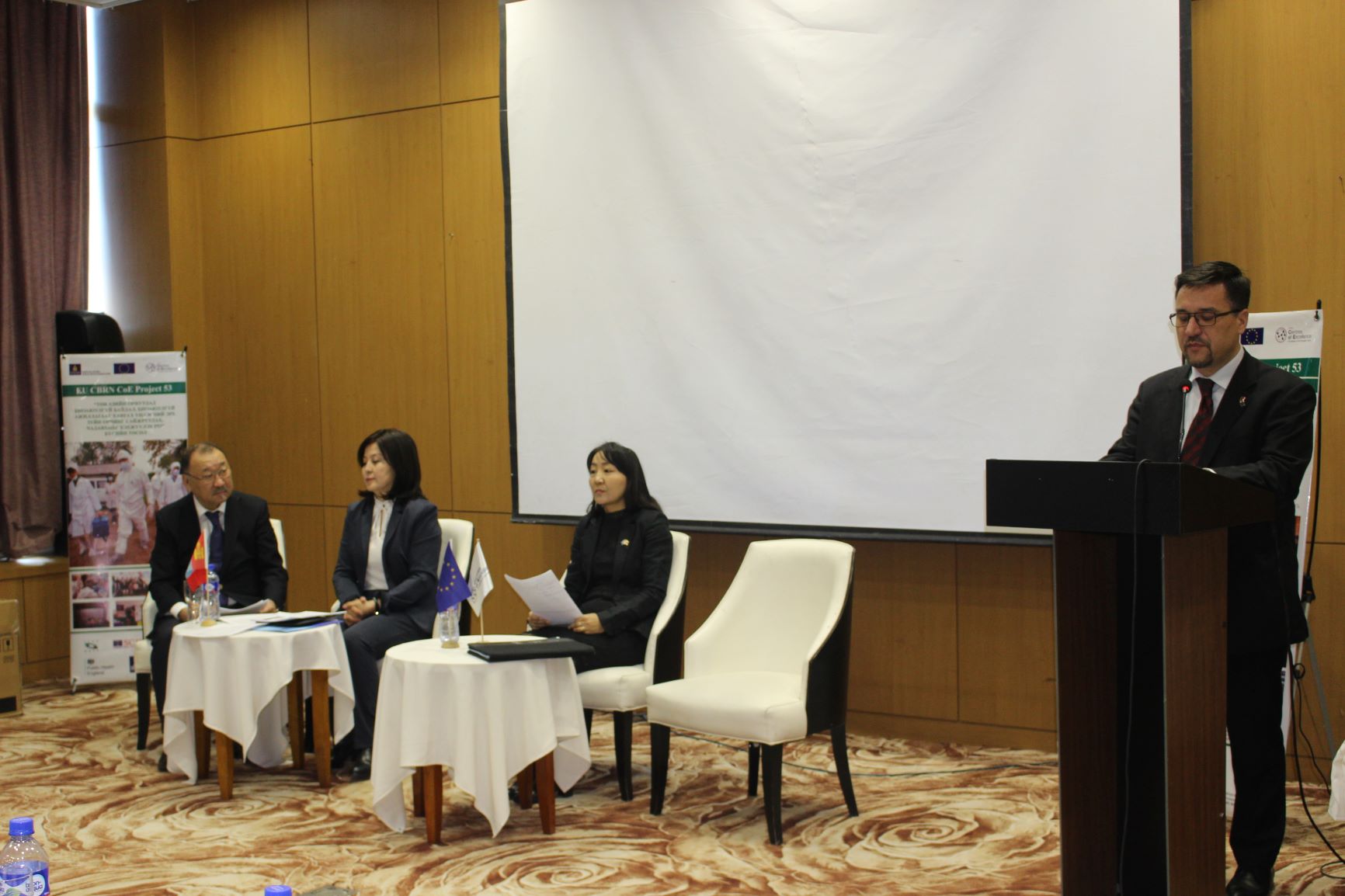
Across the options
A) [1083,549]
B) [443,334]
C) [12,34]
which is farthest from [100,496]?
[1083,549]

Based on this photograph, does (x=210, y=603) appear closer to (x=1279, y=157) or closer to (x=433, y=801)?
(x=433, y=801)

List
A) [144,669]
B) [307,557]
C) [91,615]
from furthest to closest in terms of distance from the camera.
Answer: [307,557]
[91,615]
[144,669]

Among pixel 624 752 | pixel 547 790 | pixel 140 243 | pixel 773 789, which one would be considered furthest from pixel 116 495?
pixel 773 789

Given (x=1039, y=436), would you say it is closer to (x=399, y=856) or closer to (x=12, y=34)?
(x=399, y=856)

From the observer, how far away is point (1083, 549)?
9.39 feet

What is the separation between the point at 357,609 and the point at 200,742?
0.78 metres

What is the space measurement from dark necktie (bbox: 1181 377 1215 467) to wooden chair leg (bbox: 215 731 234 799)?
342 cm

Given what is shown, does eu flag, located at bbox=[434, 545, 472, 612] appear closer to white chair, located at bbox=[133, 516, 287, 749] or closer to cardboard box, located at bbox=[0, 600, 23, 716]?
white chair, located at bbox=[133, 516, 287, 749]

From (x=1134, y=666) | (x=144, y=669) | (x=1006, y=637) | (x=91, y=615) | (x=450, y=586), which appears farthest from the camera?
(x=91, y=615)

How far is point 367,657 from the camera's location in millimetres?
5051

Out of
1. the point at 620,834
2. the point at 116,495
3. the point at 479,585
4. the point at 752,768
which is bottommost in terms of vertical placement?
the point at 620,834

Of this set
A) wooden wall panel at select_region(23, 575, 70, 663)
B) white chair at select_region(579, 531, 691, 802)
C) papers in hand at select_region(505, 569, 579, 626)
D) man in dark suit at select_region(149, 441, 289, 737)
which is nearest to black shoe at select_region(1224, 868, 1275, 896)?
white chair at select_region(579, 531, 691, 802)

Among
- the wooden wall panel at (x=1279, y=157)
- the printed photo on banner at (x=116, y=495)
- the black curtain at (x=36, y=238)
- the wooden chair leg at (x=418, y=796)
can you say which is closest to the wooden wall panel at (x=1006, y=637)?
the wooden wall panel at (x=1279, y=157)

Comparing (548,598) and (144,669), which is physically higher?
(548,598)
